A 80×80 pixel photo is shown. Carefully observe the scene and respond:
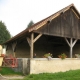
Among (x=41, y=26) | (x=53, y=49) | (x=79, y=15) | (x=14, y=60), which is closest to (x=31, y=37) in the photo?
(x=41, y=26)

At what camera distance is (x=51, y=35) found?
16094 mm

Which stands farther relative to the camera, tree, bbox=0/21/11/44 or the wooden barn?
tree, bbox=0/21/11/44

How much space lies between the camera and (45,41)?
22984mm

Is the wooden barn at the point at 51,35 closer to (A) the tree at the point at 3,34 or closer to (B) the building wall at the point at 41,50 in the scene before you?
(B) the building wall at the point at 41,50

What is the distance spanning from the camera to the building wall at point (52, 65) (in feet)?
45.8

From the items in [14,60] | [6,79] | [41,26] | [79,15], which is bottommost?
[6,79]

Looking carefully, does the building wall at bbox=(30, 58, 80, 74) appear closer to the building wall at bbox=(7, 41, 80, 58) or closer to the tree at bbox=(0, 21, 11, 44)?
the building wall at bbox=(7, 41, 80, 58)

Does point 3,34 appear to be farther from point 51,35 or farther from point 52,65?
point 52,65

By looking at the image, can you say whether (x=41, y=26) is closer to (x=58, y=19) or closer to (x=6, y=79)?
(x=58, y=19)

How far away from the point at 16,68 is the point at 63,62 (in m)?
4.31

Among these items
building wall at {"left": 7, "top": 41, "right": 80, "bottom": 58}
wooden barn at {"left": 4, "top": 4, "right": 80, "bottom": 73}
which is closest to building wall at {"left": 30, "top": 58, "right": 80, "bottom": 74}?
wooden barn at {"left": 4, "top": 4, "right": 80, "bottom": 73}

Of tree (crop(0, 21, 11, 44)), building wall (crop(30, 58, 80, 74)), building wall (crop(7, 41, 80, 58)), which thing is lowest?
building wall (crop(30, 58, 80, 74))

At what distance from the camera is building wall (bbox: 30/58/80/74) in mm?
13953

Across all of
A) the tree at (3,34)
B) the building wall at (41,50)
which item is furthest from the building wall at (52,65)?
the tree at (3,34)
